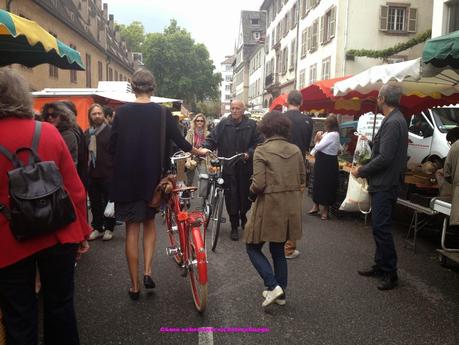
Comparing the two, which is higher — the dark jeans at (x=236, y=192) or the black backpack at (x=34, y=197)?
the black backpack at (x=34, y=197)

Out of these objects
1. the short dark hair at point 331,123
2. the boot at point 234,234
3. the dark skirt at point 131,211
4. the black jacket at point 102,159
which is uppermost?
the short dark hair at point 331,123

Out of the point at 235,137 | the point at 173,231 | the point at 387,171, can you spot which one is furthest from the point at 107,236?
the point at 387,171

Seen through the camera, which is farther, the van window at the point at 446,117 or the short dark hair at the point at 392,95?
the van window at the point at 446,117

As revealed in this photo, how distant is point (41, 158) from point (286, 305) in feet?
8.86

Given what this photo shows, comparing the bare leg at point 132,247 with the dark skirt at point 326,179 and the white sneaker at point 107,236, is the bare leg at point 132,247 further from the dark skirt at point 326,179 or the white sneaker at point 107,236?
the dark skirt at point 326,179

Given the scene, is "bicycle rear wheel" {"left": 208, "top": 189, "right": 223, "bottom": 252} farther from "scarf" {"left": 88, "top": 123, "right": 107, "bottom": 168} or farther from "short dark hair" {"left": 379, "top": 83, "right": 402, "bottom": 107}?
"short dark hair" {"left": 379, "top": 83, "right": 402, "bottom": 107}

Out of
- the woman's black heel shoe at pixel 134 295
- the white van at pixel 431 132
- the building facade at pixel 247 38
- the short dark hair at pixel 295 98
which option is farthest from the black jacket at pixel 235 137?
the building facade at pixel 247 38

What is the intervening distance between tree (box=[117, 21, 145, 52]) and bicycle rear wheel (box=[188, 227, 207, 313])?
69931 mm

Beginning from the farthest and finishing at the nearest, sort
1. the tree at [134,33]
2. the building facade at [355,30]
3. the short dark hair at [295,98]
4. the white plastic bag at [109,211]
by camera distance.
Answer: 1. the tree at [134,33]
2. the building facade at [355,30]
3. the short dark hair at [295,98]
4. the white plastic bag at [109,211]

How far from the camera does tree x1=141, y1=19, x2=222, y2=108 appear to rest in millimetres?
57094

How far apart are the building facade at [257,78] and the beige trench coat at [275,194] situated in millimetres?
45290

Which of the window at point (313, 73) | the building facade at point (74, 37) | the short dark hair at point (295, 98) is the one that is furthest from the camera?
the window at point (313, 73)

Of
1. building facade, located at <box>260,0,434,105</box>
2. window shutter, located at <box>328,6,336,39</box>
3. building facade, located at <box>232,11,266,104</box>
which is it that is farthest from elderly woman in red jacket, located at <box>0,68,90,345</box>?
building facade, located at <box>232,11,266,104</box>

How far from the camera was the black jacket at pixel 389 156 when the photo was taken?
14.9 feet
